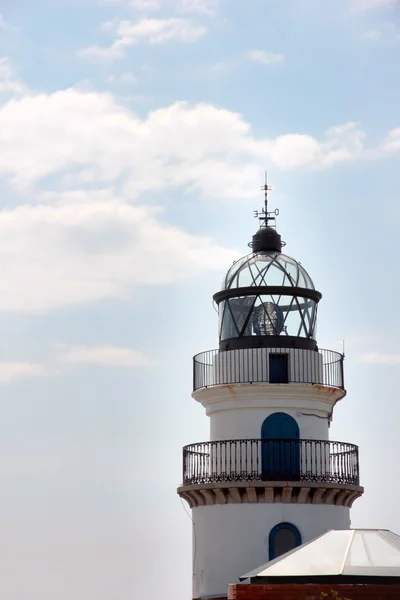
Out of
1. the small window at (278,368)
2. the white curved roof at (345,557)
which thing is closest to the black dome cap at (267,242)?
the small window at (278,368)

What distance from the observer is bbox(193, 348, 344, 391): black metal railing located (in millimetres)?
35156

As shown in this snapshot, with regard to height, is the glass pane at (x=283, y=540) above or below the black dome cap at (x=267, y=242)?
below

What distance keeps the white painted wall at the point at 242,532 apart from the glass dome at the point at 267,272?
6.02 metres

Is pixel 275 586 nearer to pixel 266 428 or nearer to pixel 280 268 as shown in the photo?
pixel 266 428

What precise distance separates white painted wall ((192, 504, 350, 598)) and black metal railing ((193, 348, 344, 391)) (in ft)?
10.9

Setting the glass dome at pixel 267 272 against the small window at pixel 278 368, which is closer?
the small window at pixel 278 368

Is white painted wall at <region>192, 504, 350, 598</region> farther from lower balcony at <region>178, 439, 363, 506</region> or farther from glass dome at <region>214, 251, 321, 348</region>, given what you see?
glass dome at <region>214, 251, 321, 348</region>

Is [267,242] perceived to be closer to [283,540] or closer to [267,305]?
[267,305]

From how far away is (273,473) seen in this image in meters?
34.7

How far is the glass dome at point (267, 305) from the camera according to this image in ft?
117

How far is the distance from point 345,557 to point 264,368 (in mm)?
10219

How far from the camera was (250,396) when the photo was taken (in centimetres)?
3516

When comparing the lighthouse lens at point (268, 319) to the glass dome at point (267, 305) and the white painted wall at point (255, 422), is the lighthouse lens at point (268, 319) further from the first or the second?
the white painted wall at point (255, 422)

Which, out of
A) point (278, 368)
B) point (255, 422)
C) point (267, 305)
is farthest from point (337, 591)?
point (267, 305)
